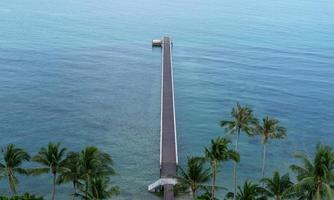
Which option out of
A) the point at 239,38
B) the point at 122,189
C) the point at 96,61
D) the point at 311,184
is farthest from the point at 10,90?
the point at 239,38

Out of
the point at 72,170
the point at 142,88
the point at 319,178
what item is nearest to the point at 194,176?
the point at 72,170

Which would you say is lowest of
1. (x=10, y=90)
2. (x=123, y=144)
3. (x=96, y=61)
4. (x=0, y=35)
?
(x=123, y=144)

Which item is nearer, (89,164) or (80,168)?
(89,164)

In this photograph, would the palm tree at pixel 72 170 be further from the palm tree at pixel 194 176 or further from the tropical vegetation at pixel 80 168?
the palm tree at pixel 194 176

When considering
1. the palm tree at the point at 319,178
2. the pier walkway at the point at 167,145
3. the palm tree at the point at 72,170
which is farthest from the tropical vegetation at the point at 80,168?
the palm tree at the point at 319,178

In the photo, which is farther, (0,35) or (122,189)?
(0,35)

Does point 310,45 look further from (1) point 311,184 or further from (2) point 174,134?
(1) point 311,184

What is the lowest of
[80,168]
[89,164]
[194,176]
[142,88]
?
[194,176]

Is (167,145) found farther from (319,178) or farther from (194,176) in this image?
(319,178)
